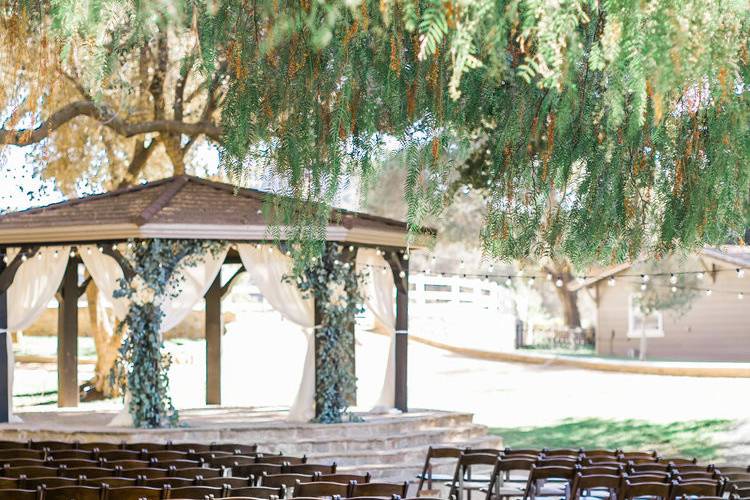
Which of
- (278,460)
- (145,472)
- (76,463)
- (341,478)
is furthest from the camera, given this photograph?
(278,460)

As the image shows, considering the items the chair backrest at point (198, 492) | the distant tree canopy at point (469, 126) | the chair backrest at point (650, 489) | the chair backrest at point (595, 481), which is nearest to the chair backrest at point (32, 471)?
the chair backrest at point (198, 492)

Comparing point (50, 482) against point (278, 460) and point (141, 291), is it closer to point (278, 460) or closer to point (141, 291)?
point (278, 460)

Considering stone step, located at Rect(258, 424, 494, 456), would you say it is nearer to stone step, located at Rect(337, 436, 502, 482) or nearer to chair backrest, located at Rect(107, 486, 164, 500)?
stone step, located at Rect(337, 436, 502, 482)

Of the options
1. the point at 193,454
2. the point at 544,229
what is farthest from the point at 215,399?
the point at 544,229

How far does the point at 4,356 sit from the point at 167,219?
10.4 ft

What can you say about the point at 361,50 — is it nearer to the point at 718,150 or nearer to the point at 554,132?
the point at 554,132

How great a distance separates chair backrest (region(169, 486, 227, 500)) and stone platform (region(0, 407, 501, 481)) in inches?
220

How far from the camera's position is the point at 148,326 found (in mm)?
14258

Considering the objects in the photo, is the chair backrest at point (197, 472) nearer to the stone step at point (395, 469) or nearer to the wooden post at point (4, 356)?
the stone step at point (395, 469)

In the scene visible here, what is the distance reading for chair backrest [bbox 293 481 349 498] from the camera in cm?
768

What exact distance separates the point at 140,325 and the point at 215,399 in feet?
12.1

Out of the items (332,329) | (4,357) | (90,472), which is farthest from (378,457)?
(90,472)

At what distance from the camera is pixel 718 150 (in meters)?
5.32

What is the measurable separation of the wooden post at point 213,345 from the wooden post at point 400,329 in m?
3.32
